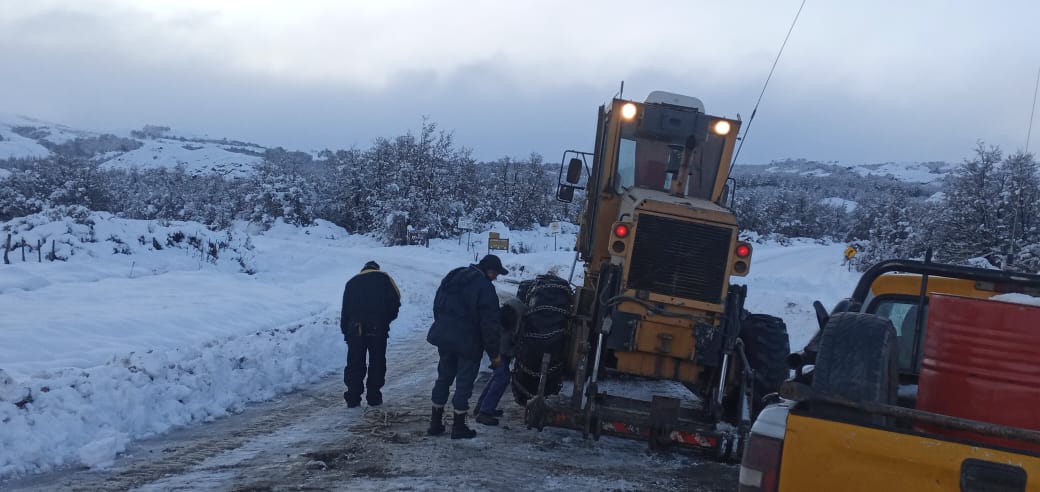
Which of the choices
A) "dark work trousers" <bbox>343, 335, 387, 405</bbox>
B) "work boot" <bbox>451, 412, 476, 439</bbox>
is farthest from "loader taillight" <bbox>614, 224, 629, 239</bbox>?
"dark work trousers" <bbox>343, 335, 387, 405</bbox>

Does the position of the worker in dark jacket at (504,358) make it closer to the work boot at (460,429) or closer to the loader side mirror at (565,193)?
the work boot at (460,429)

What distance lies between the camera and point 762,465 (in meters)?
3.01

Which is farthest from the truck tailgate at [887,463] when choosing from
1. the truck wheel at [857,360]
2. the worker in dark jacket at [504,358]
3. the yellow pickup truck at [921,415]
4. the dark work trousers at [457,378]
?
the worker in dark jacket at [504,358]

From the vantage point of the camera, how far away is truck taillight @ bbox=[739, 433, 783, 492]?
2.98 m

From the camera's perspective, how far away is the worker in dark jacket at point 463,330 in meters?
7.03

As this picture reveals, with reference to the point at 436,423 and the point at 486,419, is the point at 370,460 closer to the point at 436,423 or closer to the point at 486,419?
the point at 436,423

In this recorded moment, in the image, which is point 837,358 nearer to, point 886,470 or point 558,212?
point 886,470

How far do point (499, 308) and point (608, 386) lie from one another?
2.69m

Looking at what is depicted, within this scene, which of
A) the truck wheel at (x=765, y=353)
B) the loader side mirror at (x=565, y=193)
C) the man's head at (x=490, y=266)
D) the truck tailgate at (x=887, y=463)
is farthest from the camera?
the loader side mirror at (x=565, y=193)

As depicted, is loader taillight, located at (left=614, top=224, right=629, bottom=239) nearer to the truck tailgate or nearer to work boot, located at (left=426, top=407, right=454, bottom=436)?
work boot, located at (left=426, top=407, right=454, bottom=436)

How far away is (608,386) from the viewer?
30.3ft

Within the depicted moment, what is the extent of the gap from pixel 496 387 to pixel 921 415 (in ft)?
16.7

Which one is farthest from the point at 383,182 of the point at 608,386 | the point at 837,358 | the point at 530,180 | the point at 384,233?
the point at 837,358

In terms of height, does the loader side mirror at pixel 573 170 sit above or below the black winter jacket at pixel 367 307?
above
